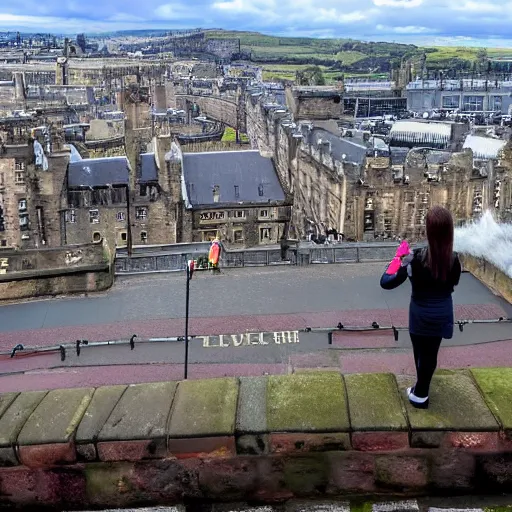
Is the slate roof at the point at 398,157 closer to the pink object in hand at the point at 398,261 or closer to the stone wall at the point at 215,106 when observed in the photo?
the pink object in hand at the point at 398,261

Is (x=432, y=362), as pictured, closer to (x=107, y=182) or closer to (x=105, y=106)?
(x=107, y=182)

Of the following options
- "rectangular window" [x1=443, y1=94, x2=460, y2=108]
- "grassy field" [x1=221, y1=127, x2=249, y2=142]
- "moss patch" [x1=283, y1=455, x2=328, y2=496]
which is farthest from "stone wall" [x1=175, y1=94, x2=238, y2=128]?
"moss patch" [x1=283, y1=455, x2=328, y2=496]

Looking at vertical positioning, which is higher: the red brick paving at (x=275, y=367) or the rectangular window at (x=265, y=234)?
the red brick paving at (x=275, y=367)

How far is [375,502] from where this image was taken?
5.43m

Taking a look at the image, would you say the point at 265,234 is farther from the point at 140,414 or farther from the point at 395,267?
the point at 140,414

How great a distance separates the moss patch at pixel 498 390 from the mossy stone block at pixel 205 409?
7.35 feet

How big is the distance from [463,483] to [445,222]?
2.24 m

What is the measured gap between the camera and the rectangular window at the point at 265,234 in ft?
152

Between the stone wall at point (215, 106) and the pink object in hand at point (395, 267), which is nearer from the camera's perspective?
the pink object in hand at point (395, 267)

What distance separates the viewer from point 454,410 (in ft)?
18.5

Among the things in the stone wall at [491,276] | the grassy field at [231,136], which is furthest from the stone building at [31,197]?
the grassy field at [231,136]

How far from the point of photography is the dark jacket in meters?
6.12

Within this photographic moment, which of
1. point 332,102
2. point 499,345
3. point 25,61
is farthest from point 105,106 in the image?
point 499,345

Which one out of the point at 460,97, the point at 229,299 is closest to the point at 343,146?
the point at 229,299
